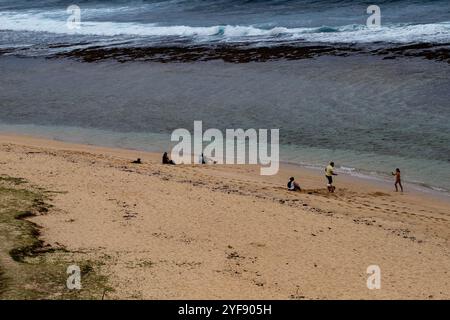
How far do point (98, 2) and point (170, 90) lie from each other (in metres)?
42.6

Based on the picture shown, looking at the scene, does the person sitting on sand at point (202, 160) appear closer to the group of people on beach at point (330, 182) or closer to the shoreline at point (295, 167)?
the shoreline at point (295, 167)

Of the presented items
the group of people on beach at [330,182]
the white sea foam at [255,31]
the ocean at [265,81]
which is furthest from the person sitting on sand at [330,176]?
the white sea foam at [255,31]

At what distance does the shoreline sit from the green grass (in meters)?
9.20

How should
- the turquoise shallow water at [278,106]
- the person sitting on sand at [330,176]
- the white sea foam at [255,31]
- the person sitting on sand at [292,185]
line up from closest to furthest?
1. the person sitting on sand at [292,185]
2. the person sitting on sand at [330,176]
3. the turquoise shallow water at [278,106]
4. the white sea foam at [255,31]

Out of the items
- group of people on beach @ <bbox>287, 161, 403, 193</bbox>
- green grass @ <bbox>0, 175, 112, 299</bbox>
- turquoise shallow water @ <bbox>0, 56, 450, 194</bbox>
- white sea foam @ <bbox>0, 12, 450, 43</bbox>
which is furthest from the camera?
white sea foam @ <bbox>0, 12, 450, 43</bbox>

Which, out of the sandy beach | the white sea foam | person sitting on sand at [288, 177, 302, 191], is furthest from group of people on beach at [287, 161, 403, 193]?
the white sea foam

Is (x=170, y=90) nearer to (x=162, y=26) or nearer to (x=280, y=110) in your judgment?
(x=280, y=110)

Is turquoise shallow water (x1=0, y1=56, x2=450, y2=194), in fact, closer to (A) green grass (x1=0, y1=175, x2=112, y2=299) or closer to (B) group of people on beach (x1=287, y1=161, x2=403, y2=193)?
(B) group of people on beach (x1=287, y1=161, x2=403, y2=193)

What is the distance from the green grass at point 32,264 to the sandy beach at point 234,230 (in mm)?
260

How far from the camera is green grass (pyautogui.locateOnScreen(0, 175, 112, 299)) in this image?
12.7 metres

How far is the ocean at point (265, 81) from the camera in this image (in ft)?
88.1

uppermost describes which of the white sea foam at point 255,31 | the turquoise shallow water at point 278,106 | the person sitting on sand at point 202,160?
the white sea foam at point 255,31

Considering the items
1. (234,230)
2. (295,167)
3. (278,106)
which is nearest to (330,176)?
(295,167)

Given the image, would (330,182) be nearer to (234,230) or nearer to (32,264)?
(234,230)
